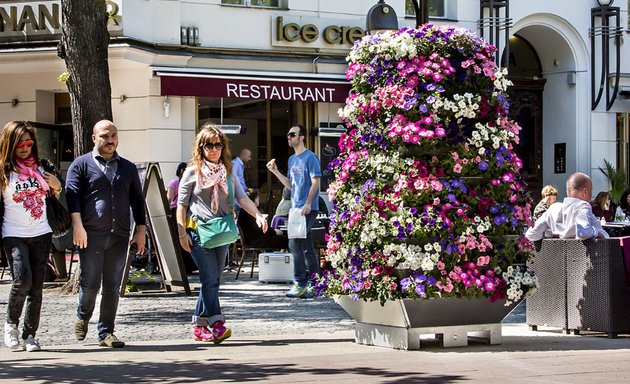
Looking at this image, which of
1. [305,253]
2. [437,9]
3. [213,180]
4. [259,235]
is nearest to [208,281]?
[213,180]

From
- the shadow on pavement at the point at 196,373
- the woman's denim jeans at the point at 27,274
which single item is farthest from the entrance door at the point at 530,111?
the shadow on pavement at the point at 196,373

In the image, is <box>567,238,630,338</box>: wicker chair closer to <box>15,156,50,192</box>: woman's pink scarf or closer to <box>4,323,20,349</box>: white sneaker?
<box>15,156,50,192</box>: woman's pink scarf

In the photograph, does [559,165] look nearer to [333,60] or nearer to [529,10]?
[529,10]

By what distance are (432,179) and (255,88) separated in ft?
41.1

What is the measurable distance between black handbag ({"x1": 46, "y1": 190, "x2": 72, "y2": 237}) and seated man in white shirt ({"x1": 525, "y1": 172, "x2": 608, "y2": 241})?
392 centimetres

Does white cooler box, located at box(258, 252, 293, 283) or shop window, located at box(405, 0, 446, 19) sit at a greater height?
shop window, located at box(405, 0, 446, 19)

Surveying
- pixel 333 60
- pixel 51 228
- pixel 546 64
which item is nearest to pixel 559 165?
pixel 546 64

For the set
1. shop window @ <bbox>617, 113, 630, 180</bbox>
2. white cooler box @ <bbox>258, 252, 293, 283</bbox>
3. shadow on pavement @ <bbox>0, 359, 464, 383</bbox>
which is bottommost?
shadow on pavement @ <bbox>0, 359, 464, 383</bbox>

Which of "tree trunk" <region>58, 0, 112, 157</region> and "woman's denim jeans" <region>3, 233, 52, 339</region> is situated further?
"tree trunk" <region>58, 0, 112, 157</region>

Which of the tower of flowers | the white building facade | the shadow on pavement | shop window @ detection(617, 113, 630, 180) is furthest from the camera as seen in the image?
shop window @ detection(617, 113, 630, 180)

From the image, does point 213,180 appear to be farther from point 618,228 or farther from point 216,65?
point 216,65

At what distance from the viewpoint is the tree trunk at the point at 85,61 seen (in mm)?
13094

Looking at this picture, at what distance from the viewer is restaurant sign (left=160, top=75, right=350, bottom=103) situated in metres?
20.4

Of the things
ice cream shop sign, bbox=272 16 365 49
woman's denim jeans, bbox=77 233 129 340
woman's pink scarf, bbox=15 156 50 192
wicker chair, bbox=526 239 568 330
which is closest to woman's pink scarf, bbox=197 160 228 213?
woman's denim jeans, bbox=77 233 129 340
